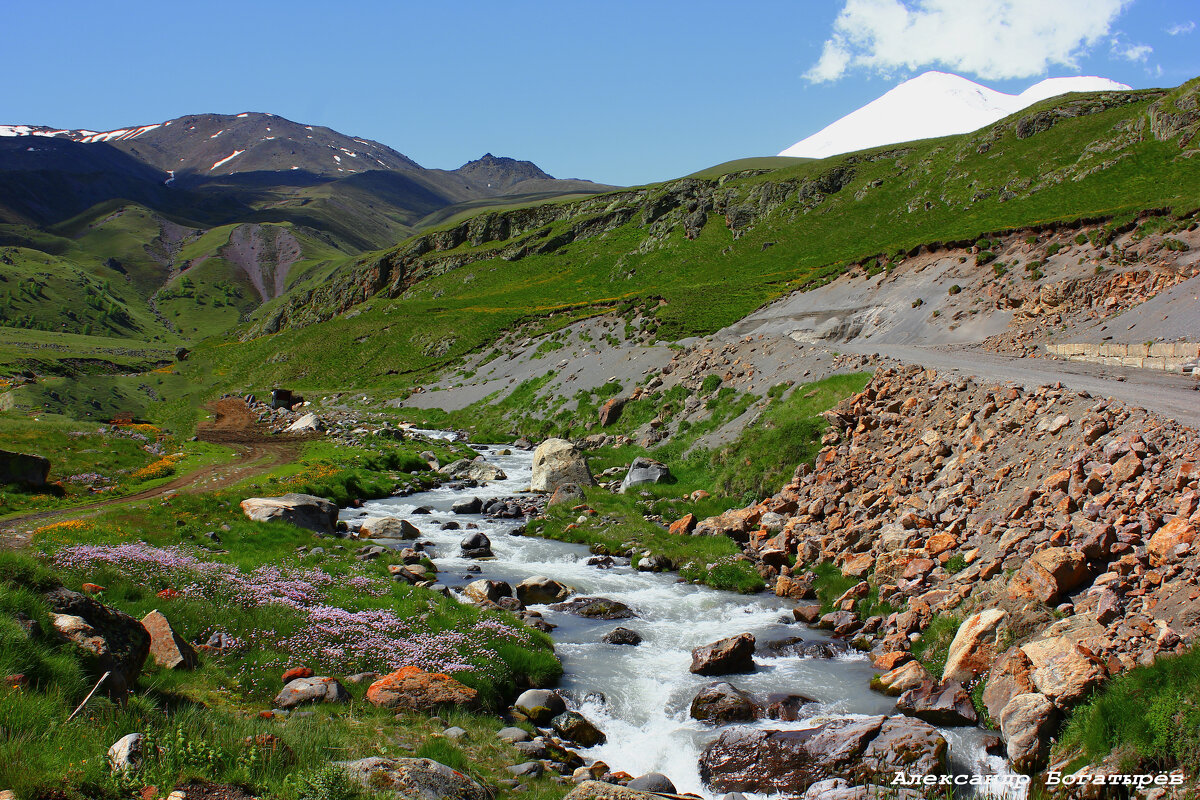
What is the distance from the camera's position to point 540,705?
13453 millimetres

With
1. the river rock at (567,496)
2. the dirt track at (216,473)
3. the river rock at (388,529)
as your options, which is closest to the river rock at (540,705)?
the dirt track at (216,473)

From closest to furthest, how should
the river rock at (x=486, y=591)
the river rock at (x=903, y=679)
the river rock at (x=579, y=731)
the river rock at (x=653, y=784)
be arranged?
1. the river rock at (x=653, y=784)
2. the river rock at (x=579, y=731)
3. the river rock at (x=903, y=679)
4. the river rock at (x=486, y=591)

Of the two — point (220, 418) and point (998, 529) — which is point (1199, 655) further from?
point (220, 418)

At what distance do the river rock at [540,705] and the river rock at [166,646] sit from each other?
6056 millimetres

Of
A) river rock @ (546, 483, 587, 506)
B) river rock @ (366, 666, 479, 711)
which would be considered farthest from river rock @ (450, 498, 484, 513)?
river rock @ (366, 666, 479, 711)

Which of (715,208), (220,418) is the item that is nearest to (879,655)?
(220,418)

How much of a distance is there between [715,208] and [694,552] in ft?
429

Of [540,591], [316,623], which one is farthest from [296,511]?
[316,623]

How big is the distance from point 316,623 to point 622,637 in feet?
24.7

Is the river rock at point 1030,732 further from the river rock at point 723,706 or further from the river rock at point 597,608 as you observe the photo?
the river rock at point 597,608

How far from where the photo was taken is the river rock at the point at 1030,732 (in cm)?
1074

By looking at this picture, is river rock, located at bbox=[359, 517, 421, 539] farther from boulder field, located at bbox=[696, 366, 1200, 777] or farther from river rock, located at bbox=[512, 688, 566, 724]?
river rock, located at bbox=[512, 688, 566, 724]

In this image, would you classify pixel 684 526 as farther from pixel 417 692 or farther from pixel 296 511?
pixel 417 692

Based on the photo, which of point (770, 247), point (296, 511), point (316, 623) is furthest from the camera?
point (770, 247)
